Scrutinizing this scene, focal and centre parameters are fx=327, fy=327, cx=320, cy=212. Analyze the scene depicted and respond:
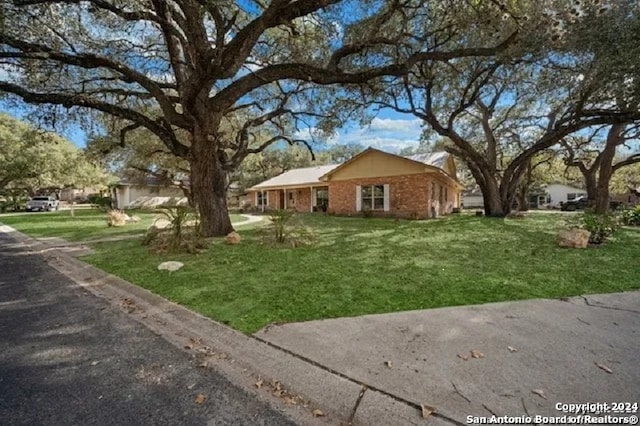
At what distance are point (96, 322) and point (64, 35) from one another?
748cm

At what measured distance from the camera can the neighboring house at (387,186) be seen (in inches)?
677

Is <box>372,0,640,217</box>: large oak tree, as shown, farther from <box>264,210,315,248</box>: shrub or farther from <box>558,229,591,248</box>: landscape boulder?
<box>264,210,315,248</box>: shrub

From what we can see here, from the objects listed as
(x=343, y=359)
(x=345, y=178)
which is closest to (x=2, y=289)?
(x=343, y=359)

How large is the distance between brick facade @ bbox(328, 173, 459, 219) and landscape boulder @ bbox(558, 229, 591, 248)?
9.49 metres

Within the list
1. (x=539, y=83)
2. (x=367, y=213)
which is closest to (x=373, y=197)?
(x=367, y=213)

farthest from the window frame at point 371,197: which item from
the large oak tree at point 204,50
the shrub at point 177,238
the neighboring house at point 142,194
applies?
the neighboring house at point 142,194

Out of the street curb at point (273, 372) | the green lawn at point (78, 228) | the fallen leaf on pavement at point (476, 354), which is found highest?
the green lawn at point (78, 228)

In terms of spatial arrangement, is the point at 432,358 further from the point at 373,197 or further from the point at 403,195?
the point at 373,197

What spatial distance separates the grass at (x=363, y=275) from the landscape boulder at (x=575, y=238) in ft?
0.86

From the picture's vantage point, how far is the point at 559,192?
43.9 meters

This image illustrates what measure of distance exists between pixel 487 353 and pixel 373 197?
16409 millimetres

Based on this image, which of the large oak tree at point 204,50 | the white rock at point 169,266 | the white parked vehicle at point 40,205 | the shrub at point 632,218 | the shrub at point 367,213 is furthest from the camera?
the white parked vehicle at point 40,205

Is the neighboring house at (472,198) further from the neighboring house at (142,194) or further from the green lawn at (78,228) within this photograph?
the green lawn at (78,228)

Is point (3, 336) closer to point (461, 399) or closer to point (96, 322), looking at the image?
point (96, 322)
